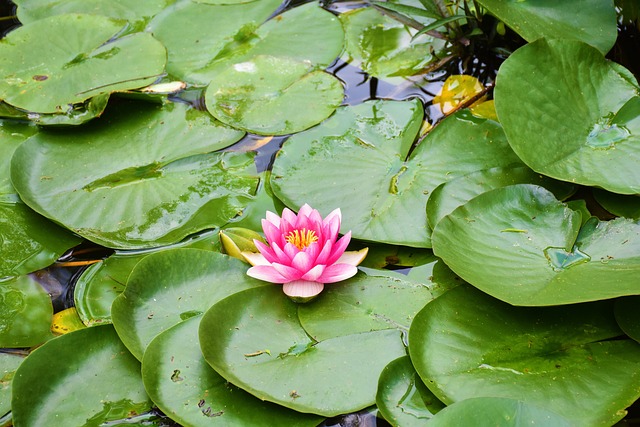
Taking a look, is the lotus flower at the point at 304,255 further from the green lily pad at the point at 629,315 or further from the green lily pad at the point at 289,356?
the green lily pad at the point at 629,315

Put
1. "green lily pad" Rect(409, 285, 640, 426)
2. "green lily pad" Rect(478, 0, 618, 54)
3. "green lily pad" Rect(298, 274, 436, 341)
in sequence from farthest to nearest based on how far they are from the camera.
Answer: "green lily pad" Rect(478, 0, 618, 54), "green lily pad" Rect(298, 274, 436, 341), "green lily pad" Rect(409, 285, 640, 426)

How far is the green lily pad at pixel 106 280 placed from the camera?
1.92m

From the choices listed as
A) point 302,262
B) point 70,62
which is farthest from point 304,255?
point 70,62

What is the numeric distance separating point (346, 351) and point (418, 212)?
550 mm

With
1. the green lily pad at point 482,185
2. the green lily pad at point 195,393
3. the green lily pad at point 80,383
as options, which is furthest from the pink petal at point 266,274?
the green lily pad at point 482,185

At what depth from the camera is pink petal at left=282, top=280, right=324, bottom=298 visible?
6.02 feet

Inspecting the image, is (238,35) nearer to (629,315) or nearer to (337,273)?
(337,273)

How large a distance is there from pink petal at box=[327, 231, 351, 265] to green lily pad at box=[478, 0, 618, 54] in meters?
1.03

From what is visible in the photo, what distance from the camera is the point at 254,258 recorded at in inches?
75.5

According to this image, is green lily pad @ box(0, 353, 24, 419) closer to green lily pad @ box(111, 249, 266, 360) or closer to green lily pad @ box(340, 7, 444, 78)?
green lily pad @ box(111, 249, 266, 360)

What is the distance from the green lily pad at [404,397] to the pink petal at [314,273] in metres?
0.34

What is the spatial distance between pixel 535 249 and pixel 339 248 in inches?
21.8

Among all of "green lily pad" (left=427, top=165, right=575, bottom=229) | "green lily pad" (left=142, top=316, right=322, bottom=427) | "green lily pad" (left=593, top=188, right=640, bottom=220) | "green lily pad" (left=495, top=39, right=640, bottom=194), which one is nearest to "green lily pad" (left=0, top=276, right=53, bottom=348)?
"green lily pad" (left=142, top=316, right=322, bottom=427)

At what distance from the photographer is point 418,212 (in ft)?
6.66
